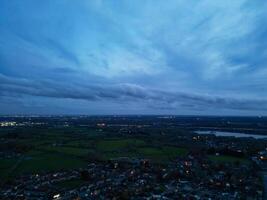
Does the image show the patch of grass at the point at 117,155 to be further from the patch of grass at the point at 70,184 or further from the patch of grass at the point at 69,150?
the patch of grass at the point at 70,184

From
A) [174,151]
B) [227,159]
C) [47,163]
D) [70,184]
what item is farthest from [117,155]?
[70,184]

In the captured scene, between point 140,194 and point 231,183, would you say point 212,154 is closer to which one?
point 231,183

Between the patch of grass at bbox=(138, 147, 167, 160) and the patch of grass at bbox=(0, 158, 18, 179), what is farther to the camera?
the patch of grass at bbox=(138, 147, 167, 160)

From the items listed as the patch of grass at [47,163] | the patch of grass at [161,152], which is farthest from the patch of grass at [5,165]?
the patch of grass at [161,152]

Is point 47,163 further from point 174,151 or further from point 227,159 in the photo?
point 227,159

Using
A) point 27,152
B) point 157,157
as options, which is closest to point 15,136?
point 27,152

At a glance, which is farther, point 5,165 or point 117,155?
point 117,155

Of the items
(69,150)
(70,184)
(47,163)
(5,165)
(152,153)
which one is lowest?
(70,184)

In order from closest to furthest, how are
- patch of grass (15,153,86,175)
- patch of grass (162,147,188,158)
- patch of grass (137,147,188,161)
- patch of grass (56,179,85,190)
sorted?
patch of grass (56,179,85,190), patch of grass (15,153,86,175), patch of grass (137,147,188,161), patch of grass (162,147,188,158)

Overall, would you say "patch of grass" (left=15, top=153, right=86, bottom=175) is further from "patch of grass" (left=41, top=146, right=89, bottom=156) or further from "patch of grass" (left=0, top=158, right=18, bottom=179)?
"patch of grass" (left=41, top=146, right=89, bottom=156)

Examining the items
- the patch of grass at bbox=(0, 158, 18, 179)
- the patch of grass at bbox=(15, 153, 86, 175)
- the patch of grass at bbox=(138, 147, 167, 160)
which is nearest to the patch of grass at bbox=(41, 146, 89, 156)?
the patch of grass at bbox=(15, 153, 86, 175)

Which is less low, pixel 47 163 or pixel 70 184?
pixel 47 163

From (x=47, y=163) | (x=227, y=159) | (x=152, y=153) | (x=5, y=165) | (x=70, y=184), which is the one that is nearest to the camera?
(x=70, y=184)
